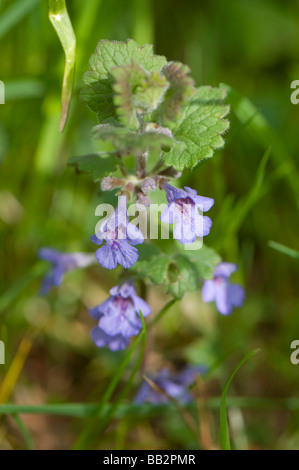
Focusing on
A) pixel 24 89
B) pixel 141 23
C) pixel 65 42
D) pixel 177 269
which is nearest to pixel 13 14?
pixel 24 89

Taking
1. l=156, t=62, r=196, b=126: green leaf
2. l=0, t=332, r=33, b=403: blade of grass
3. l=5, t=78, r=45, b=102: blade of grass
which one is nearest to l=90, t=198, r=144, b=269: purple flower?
l=156, t=62, r=196, b=126: green leaf

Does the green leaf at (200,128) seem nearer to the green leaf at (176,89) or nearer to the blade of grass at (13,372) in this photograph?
the green leaf at (176,89)

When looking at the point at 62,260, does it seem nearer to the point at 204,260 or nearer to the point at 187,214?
the point at 204,260

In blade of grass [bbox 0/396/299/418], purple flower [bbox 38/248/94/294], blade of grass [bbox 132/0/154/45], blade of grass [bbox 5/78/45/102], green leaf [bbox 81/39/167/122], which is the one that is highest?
blade of grass [bbox 132/0/154/45]

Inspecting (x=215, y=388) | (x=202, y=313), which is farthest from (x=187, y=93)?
(x=215, y=388)

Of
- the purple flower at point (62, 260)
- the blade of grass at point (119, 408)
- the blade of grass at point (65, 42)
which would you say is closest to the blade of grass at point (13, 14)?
the blade of grass at point (65, 42)

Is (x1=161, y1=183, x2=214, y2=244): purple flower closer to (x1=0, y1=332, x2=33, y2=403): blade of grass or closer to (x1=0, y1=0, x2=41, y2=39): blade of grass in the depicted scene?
(x1=0, y1=332, x2=33, y2=403): blade of grass

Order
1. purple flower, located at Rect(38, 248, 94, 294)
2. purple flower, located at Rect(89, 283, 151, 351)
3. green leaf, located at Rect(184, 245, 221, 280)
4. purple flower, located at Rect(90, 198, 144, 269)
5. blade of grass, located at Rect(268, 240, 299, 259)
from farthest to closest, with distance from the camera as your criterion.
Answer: purple flower, located at Rect(38, 248, 94, 294), blade of grass, located at Rect(268, 240, 299, 259), green leaf, located at Rect(184, 245, 221, 280), purple flower, located at Rect(89, 283, 151, 351), purple flower, located at Rect(90, 198, 144, 269)
